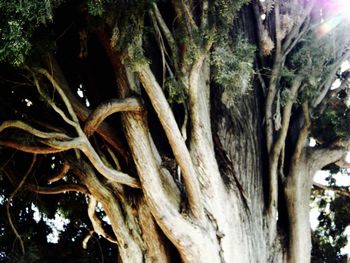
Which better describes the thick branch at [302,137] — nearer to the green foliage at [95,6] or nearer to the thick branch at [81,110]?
the thick branch at [81,110]

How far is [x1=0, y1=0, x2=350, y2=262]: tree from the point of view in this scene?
4848 mm

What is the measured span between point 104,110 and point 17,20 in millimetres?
1236

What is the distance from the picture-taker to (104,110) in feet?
16.4

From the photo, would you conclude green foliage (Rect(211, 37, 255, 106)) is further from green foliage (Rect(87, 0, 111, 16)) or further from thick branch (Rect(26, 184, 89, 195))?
thick branch (Rect(26, 184, 89, 195))

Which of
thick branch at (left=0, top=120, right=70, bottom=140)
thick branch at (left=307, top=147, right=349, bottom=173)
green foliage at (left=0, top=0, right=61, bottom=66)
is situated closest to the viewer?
green foliage at (left=0, top=0, right=61, bottom=66)

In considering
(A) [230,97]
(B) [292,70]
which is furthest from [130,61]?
(B) [292,70]

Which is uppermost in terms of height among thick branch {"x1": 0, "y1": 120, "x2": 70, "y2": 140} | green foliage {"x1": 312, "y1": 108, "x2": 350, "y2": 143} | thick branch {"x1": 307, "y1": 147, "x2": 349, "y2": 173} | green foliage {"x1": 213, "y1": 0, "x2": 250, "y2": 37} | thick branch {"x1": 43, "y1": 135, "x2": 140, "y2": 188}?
green foliage {"x1": 213, "y1": 0, "x2": 250, "y2": 37}

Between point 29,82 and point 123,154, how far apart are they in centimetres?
114

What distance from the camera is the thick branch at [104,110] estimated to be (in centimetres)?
499

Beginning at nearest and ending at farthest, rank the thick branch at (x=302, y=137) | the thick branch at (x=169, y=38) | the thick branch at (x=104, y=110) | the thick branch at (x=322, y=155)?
the thick branch at (x=104, y=110) → the thick branch at (x=169, y=38) → the thick branch at (x=302, y=137) → the thick branch at (x=322, y=155)

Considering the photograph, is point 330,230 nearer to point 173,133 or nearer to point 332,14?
point 332,14

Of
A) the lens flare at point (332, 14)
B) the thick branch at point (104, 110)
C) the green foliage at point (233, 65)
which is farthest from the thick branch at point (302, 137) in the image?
the thick branch at point (104, 110)

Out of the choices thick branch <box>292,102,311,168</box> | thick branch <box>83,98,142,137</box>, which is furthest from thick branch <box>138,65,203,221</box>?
thick branch <box>292,102,311,168</box>

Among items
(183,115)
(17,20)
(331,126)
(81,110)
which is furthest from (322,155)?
(17,20)
